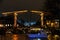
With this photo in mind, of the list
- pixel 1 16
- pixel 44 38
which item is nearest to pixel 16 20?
pixel 1 16

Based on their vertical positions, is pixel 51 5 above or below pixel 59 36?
above

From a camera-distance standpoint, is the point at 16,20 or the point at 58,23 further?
the point at 16,20

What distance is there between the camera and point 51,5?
774cm

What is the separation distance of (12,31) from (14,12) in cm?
292

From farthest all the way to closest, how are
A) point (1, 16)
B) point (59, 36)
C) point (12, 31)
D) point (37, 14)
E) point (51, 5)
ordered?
point (37, 14)
point (1, 16)
point (12, 31)
point (51, 5)
point (59, 36)

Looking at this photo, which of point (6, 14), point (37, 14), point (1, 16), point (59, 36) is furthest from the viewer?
point (37, 14)

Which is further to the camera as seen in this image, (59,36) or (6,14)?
(6,14)

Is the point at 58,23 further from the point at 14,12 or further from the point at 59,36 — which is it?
the point at 14,12

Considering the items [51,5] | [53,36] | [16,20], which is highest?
[51,5]

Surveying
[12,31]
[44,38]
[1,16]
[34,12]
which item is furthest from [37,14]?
[44,38]

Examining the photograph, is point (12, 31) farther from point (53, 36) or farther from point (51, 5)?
point (53, 36)

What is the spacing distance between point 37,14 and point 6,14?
1.98 metres

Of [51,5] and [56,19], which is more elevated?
[51,5]

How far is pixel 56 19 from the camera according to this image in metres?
7.80
